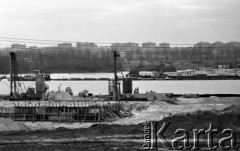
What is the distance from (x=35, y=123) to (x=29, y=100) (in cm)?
1786

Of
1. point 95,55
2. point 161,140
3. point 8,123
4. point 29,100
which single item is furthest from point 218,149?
point 95,55

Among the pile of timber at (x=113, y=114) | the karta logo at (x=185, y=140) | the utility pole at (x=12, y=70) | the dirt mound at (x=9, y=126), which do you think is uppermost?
the utility pole at (x=12, y=70)

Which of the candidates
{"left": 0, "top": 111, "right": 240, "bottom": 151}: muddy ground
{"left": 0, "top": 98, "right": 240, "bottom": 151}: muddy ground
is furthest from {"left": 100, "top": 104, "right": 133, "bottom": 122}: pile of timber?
{"left": 0, "top": 111, "right": 240, "bottom": 151}: muddy ground

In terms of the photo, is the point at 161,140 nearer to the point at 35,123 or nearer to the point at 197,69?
the point at 35,123

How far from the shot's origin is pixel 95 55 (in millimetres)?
111625

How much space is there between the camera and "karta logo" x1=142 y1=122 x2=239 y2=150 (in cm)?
1675

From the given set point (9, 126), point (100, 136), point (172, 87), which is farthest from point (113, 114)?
point (172, 87)

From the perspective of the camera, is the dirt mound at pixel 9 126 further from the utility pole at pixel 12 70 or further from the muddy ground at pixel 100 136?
the utility pole at pixel 12 70

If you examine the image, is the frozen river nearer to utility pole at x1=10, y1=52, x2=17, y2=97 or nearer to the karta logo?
utility pole at x1=10, y1=52, x2=17, y2=97

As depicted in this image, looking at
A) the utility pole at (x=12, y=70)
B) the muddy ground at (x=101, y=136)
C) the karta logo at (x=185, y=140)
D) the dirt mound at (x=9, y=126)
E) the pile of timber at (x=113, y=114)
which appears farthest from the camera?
the utility pole at (x=12, y=70)

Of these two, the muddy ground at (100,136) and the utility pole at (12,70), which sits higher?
the utility pole at (12,70)

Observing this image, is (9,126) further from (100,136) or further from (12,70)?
(12,70)

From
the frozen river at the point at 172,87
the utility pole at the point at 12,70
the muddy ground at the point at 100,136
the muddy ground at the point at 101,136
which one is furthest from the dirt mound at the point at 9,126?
the frozen river at the point at 172,87

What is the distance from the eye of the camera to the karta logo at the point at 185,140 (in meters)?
16.8
